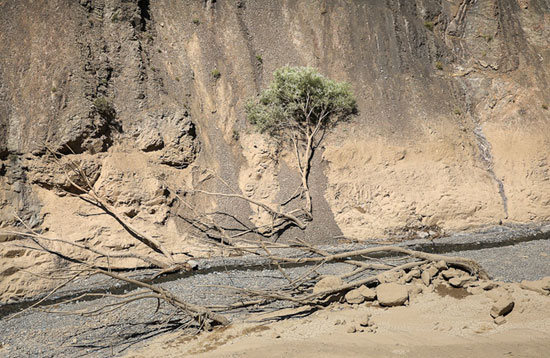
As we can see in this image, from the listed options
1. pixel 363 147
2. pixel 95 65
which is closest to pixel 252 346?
pixel 363 147

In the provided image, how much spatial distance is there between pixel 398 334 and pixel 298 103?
628 inches

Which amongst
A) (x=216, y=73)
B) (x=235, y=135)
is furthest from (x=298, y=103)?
(x=216, y=73)

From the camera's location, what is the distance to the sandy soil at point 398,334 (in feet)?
24.9

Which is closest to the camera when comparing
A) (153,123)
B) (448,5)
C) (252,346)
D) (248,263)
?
(252,346)

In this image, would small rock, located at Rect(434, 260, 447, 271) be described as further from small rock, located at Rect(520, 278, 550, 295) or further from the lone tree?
the lone tree

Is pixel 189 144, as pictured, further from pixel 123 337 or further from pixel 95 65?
pixel 123 337

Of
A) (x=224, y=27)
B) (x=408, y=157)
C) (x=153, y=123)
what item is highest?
(x=224, y=27)

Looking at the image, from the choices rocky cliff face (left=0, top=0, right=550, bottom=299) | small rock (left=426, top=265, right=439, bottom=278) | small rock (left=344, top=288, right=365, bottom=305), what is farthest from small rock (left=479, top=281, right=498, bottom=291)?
rocky cliff face (left=0, top=0, right=550, bottom=299)

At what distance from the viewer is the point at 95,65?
69.1 ft

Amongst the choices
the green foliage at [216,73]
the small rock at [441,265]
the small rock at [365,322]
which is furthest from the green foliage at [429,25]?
the small rock at [365,322]

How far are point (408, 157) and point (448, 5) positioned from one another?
1331cm

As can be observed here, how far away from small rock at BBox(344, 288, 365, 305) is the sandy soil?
0.15 m

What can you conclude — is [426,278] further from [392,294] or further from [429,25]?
[429,25]

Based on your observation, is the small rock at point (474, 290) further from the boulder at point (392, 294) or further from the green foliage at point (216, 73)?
the green foliage at point (216, 73)
